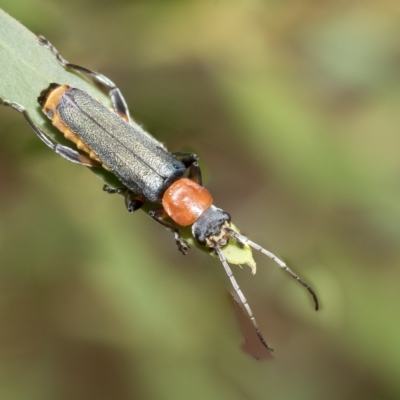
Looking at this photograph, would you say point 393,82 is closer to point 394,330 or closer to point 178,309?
point 394,330

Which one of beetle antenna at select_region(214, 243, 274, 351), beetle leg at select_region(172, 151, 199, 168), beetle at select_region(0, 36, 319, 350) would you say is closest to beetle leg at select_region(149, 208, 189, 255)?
beetle at select_region(0, 36, 319, 350)

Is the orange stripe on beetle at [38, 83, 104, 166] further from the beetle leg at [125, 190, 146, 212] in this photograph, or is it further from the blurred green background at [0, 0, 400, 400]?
the blurred green background at [0, 0, 400, 400]

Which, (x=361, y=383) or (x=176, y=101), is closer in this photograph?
(x=361, y=383)

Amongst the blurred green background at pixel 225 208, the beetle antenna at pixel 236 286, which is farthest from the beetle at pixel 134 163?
the blurred green background at pixel 225 208

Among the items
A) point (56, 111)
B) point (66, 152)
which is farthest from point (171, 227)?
point (56, 111)

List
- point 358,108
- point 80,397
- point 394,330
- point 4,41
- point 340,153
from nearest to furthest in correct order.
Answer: point 4,41 < point 394,330 < point 80,397 < point 340,153 < point 358,108

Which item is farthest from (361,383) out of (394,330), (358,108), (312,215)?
(358,108)

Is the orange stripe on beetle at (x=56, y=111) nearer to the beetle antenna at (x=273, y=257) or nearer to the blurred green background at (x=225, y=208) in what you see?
the blurred green background at (x=225, y=208)
